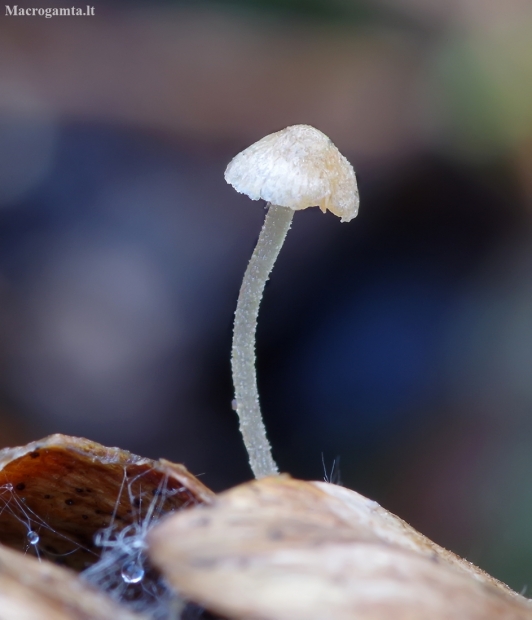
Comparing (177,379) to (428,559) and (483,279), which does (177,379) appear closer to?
(483,279)

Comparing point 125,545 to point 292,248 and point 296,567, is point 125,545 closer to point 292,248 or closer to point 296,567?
point 296,567

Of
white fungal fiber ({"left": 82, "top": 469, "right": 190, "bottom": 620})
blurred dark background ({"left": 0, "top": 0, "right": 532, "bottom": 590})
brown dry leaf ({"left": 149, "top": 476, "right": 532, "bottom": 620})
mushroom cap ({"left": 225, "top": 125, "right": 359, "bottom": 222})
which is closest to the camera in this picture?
brown dry leaf ({"left": 149, "top": 476, "right": 532, "bottom": 620})

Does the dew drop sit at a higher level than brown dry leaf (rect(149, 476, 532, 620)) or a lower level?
higher

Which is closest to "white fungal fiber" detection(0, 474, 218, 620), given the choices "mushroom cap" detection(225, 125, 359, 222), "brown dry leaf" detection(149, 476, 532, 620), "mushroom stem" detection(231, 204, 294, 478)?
"brown dry leaf" detection(149, 476, 532, 620)

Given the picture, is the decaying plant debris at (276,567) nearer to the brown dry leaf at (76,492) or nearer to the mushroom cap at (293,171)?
the brown dry leaf at (76,492)

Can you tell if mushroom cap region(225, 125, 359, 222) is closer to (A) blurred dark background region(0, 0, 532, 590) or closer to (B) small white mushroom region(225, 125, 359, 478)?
(B) small white mushroom region(225, 125, 359, 478)

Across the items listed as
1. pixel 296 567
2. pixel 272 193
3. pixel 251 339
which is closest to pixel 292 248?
pixel 251 339
